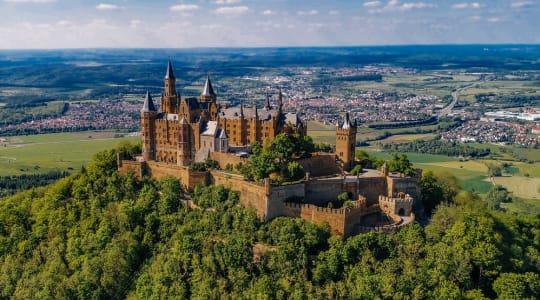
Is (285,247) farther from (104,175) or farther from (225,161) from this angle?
(104,175)

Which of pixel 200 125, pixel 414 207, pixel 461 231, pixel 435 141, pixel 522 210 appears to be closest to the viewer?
pixel 461 231

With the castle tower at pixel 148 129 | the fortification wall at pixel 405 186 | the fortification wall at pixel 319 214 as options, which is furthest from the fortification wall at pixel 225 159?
the fortification wall at pixel 405 186

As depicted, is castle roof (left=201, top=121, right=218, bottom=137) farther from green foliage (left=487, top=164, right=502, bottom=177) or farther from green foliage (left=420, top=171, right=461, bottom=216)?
green foliage (left=487, top=164, right=502, bottom=177)

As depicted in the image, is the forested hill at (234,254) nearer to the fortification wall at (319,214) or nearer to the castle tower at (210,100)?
the fortification wall at (319,214)

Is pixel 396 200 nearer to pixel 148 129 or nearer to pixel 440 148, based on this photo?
pixel 148 129

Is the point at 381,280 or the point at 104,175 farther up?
the point at 104,175

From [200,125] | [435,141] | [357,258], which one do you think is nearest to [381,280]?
[357,258]
